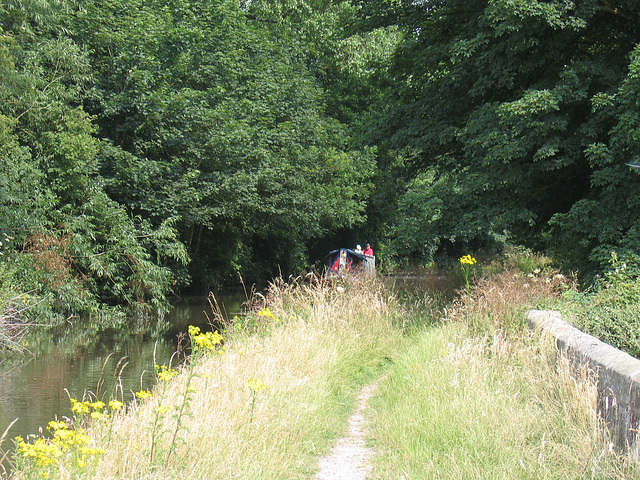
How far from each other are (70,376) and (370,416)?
6176mm

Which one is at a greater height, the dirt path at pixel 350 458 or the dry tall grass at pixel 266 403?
the dry tall grass at pixel 266 403

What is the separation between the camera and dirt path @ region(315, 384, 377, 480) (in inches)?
207

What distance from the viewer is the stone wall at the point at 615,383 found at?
4371 mm

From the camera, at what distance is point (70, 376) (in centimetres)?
1089

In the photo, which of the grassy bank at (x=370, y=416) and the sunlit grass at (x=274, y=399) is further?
the sunlit grass at (x=274, y=399)

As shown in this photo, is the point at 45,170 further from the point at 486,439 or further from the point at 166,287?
the point at 486,439

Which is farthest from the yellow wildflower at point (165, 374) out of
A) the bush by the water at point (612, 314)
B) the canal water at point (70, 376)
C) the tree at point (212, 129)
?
the tree at point (212, 129)

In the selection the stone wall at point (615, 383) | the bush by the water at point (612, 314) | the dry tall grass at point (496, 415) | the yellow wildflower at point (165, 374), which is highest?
the yellow wildflower at point (165, 374)

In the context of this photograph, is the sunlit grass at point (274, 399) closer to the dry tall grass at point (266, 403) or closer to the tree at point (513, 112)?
the dry tall grass at point (266, 403)

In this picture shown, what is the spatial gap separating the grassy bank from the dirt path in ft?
0.37

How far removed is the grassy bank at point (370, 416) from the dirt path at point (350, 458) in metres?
0.11

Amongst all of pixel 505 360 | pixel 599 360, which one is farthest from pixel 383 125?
pixel 599 360

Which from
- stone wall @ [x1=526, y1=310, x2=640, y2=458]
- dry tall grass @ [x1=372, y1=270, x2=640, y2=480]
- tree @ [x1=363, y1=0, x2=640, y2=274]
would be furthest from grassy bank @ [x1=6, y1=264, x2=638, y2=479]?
tree @ [x1=363, y1=0, x2=640, y2=274]

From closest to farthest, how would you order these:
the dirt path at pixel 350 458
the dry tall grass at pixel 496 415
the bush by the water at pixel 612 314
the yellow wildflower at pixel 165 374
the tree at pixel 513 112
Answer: the dry tall grass at pixel 496 415 < the yellow wildflower at pixel 165 374 < the dirt path at pixel 350 458 < the bush by the water at pixel 612 314 < the tree at pixel 513 112
